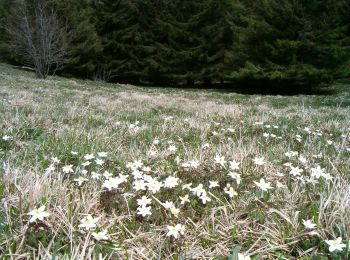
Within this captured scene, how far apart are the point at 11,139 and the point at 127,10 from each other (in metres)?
40.2

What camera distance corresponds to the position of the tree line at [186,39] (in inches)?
1001

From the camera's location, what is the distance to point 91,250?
4.83 feet

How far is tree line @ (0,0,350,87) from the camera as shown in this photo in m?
25.4

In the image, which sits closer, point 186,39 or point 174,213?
point 174,213

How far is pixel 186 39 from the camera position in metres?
36.6

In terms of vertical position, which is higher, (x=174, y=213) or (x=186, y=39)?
(x=186, y=39)

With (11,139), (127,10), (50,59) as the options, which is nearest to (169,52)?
(127,10)

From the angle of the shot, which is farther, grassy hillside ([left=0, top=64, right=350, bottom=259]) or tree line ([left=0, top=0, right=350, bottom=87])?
tree line ([left=0, top=0, right=350, bottom=87])

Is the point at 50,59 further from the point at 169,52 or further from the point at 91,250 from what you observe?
the point at 91,250

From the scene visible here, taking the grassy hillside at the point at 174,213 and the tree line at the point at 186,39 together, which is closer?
the grassy hillside at the point at 174,213

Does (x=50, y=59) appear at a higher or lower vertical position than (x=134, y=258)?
higher

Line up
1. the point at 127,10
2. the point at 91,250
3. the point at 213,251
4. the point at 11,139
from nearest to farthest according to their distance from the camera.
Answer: the point at 91,250 → the point at 213,251 → the point at 11,139 → the point at 127,10

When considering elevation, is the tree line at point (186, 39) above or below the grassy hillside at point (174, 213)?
above

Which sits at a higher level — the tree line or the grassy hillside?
the tree line
